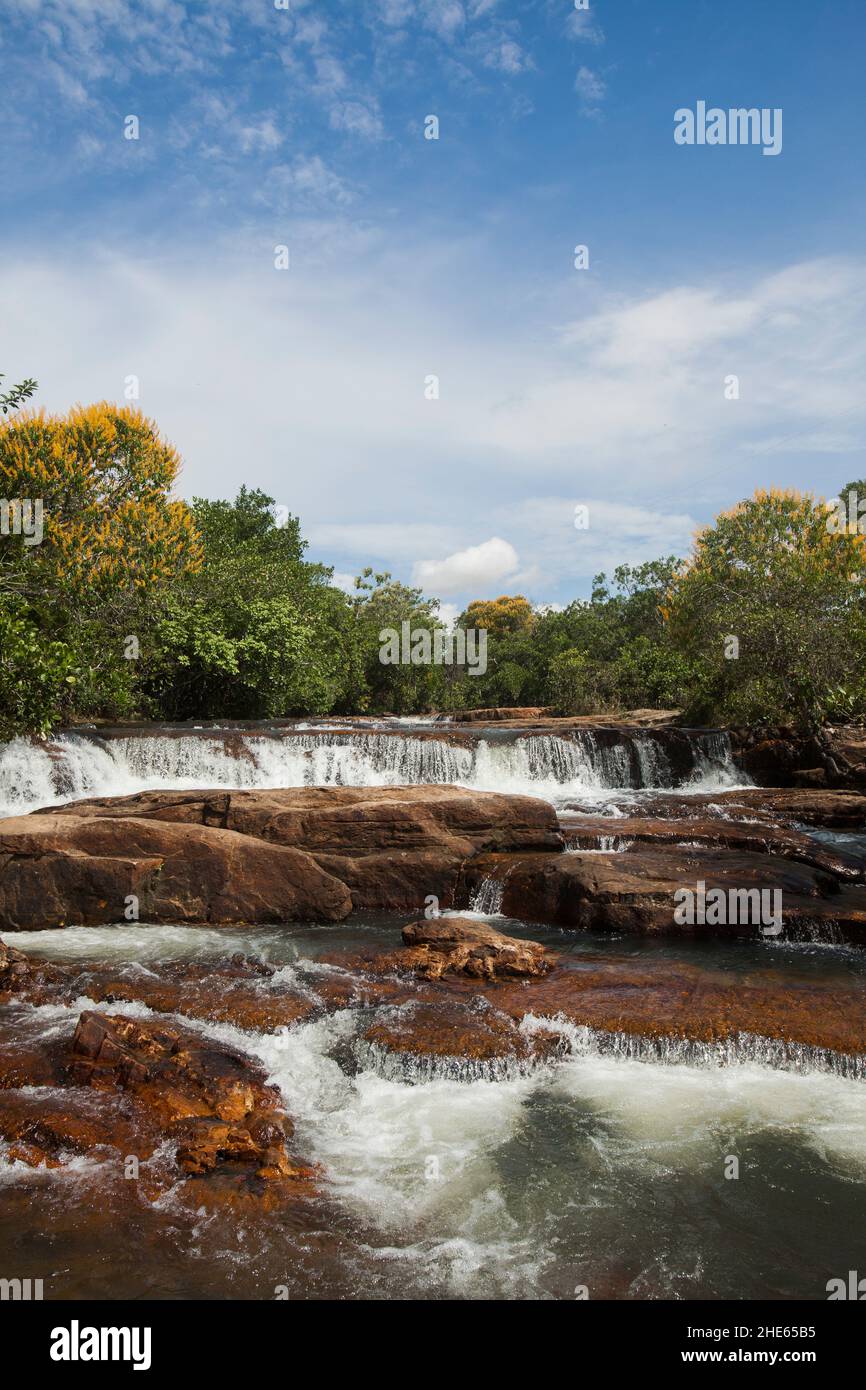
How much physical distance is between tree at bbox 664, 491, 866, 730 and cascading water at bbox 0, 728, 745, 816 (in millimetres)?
3704

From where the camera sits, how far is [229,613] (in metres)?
27.7

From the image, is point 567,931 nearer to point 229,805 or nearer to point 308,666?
point 229,805

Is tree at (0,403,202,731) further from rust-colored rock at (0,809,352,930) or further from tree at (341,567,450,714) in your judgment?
tree at (341,567,450,714)

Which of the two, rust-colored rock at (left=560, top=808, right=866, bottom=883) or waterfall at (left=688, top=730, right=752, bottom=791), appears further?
waterfall at (left=688, top=730, right=752, bottom=791)

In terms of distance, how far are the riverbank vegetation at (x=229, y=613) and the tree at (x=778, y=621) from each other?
50 mm

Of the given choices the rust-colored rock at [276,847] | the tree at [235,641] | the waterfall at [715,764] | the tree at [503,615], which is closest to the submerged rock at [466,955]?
the rust-colored rock at [276,847]

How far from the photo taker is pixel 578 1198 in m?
4.62

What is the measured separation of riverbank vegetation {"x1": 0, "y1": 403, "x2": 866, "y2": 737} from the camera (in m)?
10.5

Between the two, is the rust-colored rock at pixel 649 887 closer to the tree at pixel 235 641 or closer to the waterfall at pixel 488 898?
the waterfall at pixel 488 898

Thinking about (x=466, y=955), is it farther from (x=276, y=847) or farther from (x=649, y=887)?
(x=276, y=847)

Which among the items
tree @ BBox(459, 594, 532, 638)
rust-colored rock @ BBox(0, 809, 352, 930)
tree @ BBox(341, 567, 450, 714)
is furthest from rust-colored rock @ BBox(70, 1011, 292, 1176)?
tree @ BBox(459, 594, 532, 638)

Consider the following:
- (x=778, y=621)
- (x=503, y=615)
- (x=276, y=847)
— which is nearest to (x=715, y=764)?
(x=778, y=621)

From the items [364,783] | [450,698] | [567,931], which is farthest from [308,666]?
[567,931]
